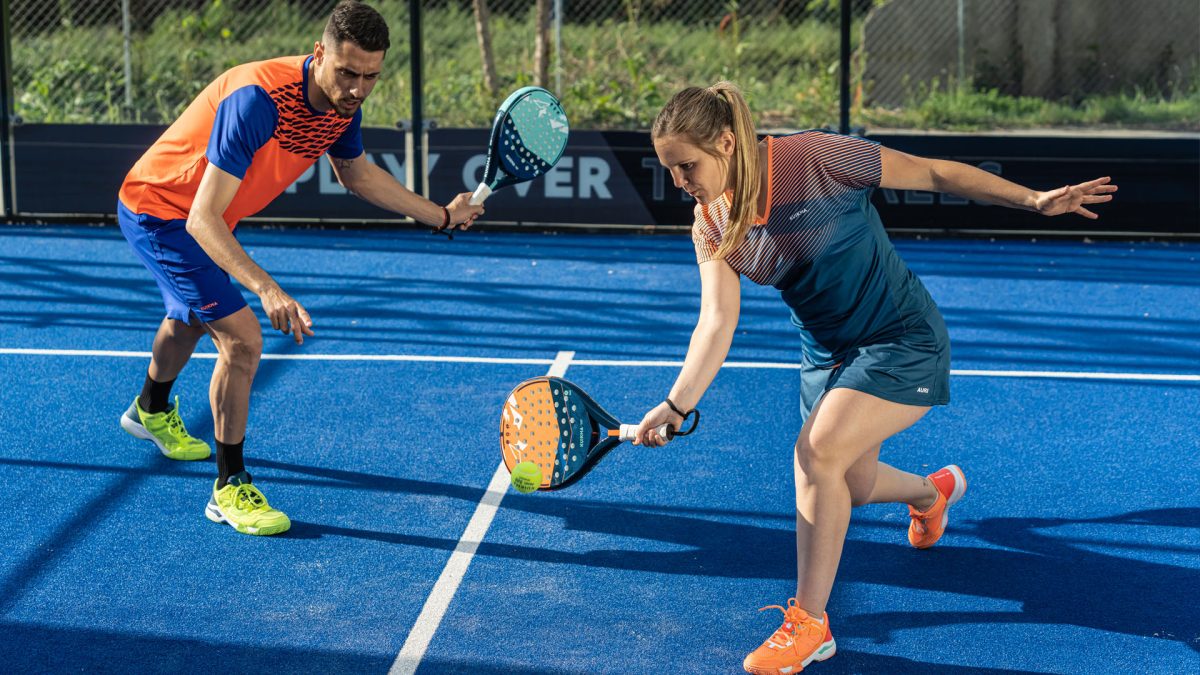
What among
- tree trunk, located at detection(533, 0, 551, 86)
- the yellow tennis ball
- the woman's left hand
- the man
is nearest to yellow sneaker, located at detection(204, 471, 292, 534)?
the man

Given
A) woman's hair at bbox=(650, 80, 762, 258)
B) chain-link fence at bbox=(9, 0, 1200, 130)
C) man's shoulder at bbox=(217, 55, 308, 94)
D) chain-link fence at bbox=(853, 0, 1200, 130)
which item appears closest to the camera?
woman's hair at bbox=(650, 80, 762, 258)

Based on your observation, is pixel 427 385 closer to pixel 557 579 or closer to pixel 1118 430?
pixel 557 579

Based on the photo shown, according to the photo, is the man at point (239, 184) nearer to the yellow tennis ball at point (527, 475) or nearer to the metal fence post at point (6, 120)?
the yellow tennis ball at point (527, 475)

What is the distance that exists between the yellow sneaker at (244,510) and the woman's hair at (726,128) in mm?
2168

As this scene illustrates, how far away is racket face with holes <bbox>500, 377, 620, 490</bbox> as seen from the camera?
13.9 feet

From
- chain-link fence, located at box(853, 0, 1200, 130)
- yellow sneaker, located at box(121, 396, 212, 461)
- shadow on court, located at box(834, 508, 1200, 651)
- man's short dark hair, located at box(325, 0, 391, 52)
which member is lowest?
shadow on court, located at box(834, 508, 1200, 651)

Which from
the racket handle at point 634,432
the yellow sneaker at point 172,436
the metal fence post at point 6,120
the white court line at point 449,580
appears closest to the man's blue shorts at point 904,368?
the racket handle at point 634,432

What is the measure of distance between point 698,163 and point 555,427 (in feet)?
3.08

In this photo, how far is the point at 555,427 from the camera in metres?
4.25

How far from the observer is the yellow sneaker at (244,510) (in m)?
5.14

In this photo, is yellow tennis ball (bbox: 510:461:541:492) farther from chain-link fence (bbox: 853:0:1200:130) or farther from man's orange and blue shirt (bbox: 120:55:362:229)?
chain-link fence (bbox: 853:0:1200:130)

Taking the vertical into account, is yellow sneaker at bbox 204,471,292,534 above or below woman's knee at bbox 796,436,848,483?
below

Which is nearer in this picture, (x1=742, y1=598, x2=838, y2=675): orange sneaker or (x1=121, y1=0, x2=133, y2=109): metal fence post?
(x1=742, y1=598, x2=838, y2=675): orange sneaker

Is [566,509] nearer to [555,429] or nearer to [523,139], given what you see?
[555,429]
